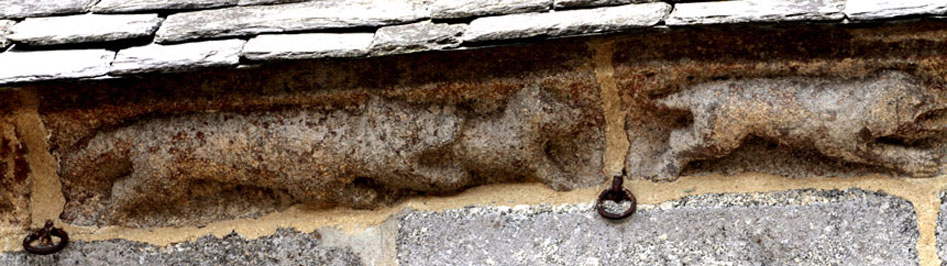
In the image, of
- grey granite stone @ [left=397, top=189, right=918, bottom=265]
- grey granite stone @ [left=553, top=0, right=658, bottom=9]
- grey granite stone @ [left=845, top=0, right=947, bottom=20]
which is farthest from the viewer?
grey granite stone @ [left=397, top=189, right=918, bottom=265]

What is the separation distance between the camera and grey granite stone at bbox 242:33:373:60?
1.71 metres

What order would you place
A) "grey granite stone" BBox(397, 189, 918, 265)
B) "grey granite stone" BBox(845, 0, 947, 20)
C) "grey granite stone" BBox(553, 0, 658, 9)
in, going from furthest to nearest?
"grey granite stone" BBox(397, 189, 918, 265), "grey granite stone" BBox(553, 0, 658, 9), "grey granite stone" BBox(845, 0, 947, 20)

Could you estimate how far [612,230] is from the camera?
190 centimetres

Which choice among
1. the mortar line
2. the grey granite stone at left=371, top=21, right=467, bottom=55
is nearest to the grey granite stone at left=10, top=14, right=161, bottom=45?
the grey granite stone at left=371, top=21, right=467, bottom=55

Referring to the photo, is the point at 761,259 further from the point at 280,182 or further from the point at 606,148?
the point at 280,182

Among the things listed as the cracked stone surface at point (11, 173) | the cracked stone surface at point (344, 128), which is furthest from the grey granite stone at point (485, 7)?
the cracked stone surface at point (11, 173)

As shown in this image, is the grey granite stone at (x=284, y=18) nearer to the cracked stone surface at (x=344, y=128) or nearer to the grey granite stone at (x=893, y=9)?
the cracked stone surface at (x=344, y=128)

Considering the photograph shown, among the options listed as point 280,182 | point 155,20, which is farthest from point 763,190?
point 155,20

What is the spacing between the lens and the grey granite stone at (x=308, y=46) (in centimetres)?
171

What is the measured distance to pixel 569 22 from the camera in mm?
1681

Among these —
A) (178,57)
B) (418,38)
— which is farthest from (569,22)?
(178,57)

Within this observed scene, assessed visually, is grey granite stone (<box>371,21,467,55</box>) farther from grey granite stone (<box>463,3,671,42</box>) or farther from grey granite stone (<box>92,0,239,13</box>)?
grey granite stone (<box>92,0,239,13</box>)

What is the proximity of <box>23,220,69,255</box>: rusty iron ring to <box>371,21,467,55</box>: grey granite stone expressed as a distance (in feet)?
2.29

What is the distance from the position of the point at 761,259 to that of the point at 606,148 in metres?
0.28
